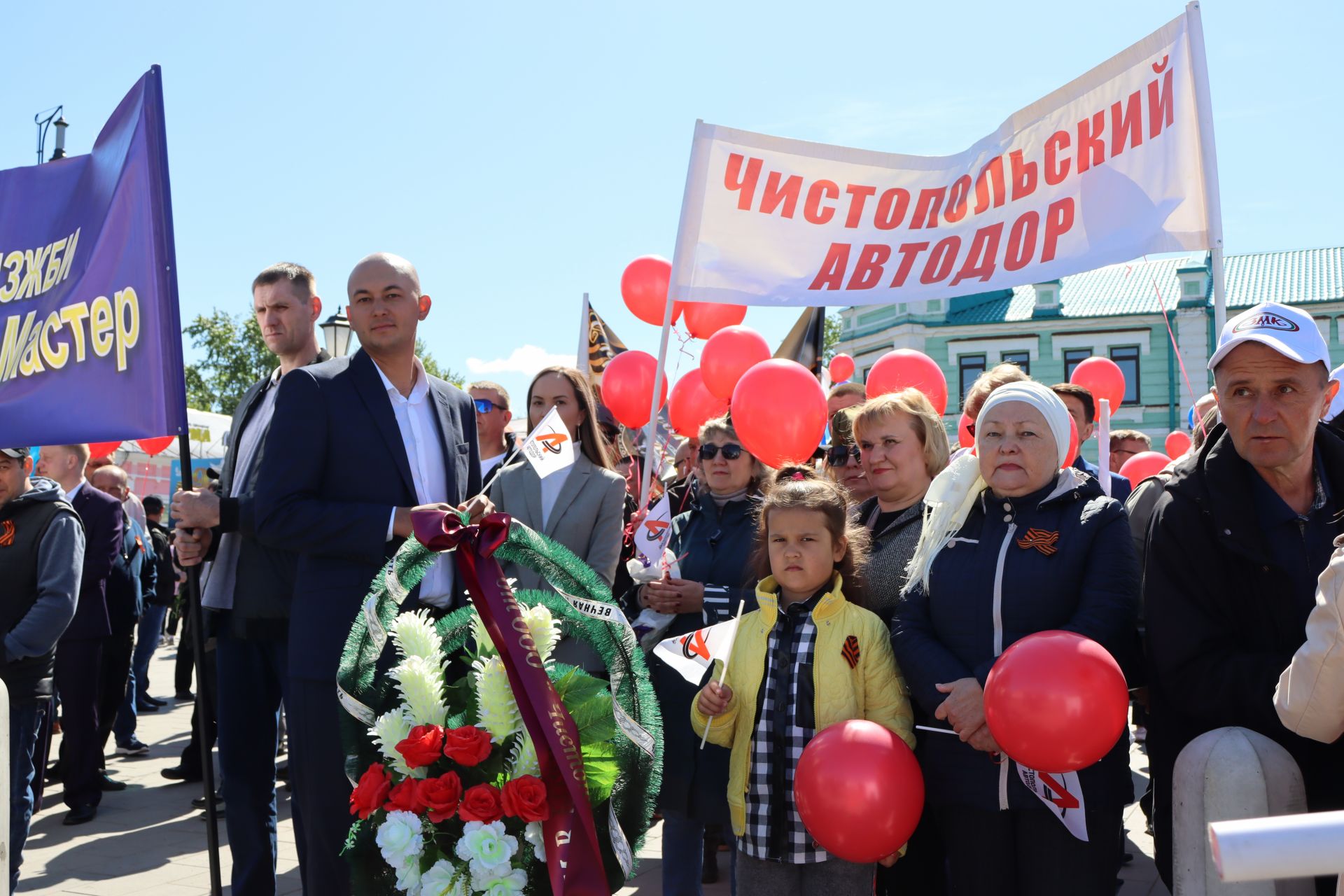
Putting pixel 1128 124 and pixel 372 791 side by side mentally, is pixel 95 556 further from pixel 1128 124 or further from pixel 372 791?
pixel 1128 124

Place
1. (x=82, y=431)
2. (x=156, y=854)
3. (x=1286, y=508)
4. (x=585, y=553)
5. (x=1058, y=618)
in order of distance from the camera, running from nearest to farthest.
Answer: (x=1286, y=508)
(x=1058, y=618)
(x=82, y=431)
(x=585, y=553)
(x=156, y=854)

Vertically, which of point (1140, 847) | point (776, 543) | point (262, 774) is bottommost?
point (1140, 847)

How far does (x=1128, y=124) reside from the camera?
4438mm

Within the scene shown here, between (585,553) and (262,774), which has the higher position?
(585,553)

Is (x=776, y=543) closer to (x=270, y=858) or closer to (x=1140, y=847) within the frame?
(x=270, y=858)

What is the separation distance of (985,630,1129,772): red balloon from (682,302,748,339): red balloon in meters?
5.74

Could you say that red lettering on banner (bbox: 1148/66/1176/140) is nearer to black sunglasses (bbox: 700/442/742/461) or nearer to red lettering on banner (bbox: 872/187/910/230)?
red lettering on banner (bbox: 872/187/910/230)

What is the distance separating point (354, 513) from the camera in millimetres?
3312

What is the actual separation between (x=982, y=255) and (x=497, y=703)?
10.5 feet

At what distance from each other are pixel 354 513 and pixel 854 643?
5.09 ft

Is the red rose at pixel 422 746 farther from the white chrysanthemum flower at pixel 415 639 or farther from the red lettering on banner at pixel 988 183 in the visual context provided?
the red lettering on banner at pixel 988 183

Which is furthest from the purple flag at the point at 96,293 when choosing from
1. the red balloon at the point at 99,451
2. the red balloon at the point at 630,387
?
the red balloon at the point at 99,451

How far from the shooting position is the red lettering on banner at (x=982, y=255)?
4816mm

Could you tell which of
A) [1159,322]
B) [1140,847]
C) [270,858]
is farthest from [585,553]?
[1159,322]
